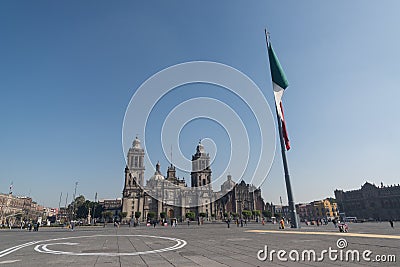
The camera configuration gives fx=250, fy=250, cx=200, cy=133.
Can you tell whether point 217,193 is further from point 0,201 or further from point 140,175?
point 0,201

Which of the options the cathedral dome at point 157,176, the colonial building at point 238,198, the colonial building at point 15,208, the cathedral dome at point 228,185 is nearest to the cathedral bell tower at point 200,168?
the cathedral dome at point 157,176

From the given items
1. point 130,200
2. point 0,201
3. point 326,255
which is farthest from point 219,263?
point 0,201

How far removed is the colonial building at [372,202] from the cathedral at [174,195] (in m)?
43.0

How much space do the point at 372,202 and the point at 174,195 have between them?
8597 centimetres

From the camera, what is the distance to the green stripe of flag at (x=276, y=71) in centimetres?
2695

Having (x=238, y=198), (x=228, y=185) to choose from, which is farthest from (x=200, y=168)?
(x=238, y=198)

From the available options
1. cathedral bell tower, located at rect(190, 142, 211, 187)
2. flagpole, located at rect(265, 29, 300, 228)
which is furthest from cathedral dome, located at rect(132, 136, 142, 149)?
flagpole, located at rect(265, 29, 300, 228)

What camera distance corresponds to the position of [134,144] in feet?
385

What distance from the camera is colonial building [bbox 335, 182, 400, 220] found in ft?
336

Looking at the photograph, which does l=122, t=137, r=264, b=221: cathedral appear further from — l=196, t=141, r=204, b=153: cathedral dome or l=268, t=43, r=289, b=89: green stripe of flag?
l=268, t=43, r=289, b=89: green stripe of flag

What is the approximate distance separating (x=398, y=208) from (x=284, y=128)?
107638mm

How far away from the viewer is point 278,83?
1073 inches

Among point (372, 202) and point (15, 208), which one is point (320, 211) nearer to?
point (372, 202)

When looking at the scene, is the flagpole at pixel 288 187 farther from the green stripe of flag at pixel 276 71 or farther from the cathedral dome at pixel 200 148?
the cathedral dome at pixel 200 148
